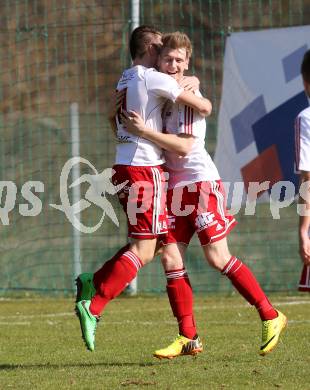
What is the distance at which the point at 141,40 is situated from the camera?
A: 6441mm

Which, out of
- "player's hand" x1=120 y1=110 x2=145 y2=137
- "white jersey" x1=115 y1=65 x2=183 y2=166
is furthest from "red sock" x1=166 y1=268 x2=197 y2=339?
"player's hand" x1=120 y1=110 x2=145 y2=137

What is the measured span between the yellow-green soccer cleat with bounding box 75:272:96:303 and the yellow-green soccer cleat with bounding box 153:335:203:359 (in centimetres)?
50

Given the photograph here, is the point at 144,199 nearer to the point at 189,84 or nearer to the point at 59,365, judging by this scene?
the point at 189,84

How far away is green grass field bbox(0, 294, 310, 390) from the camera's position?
5711mm

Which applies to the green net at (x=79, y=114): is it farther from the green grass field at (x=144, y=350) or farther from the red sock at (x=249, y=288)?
the red sock at (x=249, y=288)

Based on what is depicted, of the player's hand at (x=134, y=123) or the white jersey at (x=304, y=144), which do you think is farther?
the player's hand at (x=134, y=123)

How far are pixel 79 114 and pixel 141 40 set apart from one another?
17.9 feet

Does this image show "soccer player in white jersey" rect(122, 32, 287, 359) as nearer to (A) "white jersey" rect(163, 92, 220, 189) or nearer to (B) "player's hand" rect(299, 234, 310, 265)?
(A) "white jersey" rect(163, 92, 220, 189)

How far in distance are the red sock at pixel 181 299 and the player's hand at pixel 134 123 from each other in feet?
2.86

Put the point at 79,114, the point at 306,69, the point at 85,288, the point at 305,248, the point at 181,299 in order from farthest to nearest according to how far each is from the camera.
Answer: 1. the point at 79,114
2. the point at 181,299
3. the point at 85,288
4. the point at 305,248
5. the point at 306,69

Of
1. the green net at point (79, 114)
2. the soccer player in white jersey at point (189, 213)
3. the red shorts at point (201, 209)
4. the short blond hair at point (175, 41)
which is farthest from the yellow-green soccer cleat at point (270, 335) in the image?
the green net at point (79, 114)

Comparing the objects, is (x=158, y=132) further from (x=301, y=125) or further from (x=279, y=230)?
(x=279, y=230)

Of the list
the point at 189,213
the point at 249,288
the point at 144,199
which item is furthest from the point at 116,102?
the point at 249,288

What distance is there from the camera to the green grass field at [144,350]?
5.71 metres
